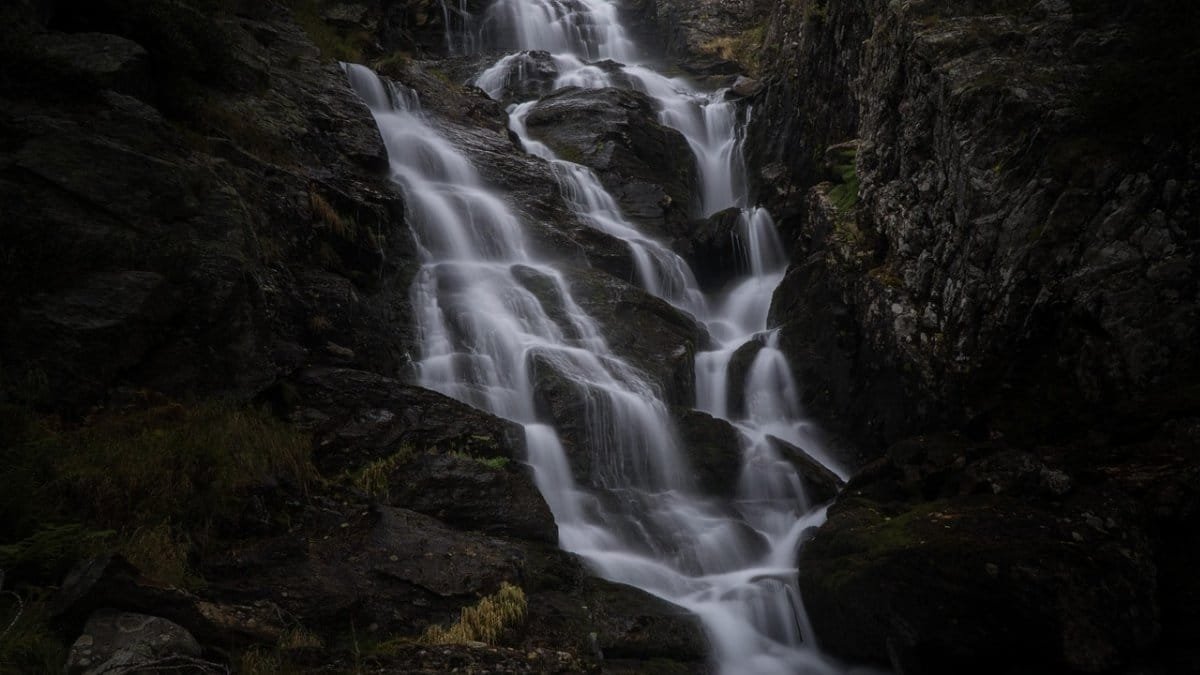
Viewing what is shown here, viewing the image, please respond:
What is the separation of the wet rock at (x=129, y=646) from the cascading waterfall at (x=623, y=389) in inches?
208

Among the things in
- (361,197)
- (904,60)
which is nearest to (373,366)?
(361,197)

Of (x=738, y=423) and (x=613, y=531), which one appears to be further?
(x=738, y=423)

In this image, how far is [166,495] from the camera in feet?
21.0

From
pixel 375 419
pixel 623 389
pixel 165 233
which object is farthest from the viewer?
pixel 623 389

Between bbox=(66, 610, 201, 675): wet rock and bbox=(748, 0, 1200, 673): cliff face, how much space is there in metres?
6.68

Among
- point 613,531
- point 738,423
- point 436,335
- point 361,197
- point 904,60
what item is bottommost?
point 738,423

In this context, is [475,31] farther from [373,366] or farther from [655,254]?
[373,366]

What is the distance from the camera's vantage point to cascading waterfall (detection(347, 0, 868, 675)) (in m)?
9.51

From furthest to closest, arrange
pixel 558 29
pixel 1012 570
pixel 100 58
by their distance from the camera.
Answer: pixel 558 29 → pixel 100 58 → pixel 1012 570

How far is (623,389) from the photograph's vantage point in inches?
508

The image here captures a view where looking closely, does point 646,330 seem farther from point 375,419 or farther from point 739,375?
point 375,419

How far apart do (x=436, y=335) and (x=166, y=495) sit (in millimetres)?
6889

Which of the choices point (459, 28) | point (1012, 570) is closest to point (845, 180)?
point (1012, 570)

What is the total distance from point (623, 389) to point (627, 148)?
12.1 m
